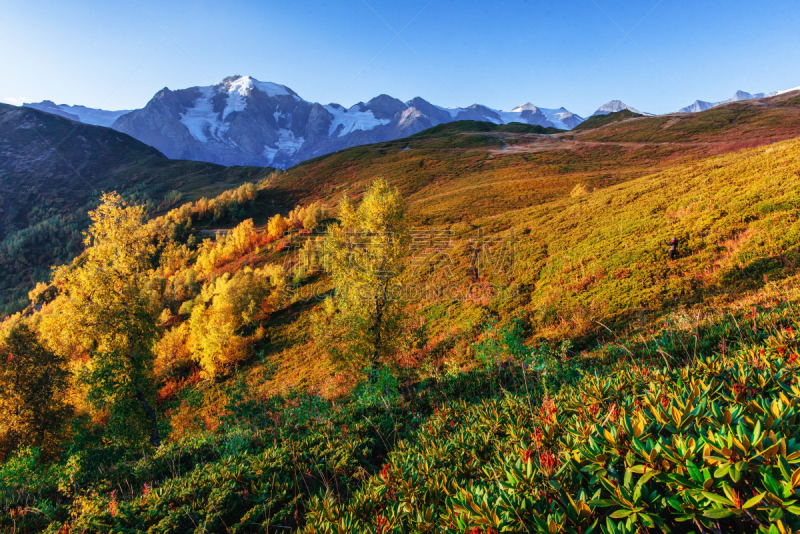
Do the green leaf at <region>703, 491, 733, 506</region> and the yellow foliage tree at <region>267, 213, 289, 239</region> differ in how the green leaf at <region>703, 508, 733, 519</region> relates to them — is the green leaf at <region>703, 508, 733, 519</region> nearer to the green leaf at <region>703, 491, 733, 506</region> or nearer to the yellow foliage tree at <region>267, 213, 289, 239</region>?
the green leaf at <region>703, 491, 733, 506</region>

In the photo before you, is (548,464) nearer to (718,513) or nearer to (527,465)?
(527,465)

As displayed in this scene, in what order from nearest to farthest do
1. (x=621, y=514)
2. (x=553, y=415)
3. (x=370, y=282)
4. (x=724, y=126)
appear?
(x=621, y=514) < (x=553, y=415) < (x=370, y=282) < (x=724, y=126)

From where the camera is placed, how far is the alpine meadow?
7.32ft

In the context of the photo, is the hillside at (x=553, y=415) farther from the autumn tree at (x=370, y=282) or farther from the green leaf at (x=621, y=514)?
the autumn tree at (x=370, y=282)

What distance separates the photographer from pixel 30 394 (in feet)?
47.9

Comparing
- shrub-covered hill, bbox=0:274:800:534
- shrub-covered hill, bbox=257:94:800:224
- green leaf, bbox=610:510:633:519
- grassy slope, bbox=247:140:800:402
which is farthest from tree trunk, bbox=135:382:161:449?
shrub-covered hill, bbox=257:94:800:224

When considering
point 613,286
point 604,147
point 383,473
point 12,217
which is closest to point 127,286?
point 383,473

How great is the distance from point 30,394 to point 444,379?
795 inches

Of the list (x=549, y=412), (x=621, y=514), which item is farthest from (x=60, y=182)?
(x=621, y=514)

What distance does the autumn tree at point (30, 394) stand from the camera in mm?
14070

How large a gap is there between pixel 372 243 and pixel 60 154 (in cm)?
25717

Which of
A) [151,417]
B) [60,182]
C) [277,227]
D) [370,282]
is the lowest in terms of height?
[151,417]

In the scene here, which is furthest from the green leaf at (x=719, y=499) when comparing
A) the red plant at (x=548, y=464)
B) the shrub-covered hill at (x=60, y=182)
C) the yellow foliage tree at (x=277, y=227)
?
the shrub-covered hill at (x=60, y=182)

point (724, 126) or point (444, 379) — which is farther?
point (724, 126)
